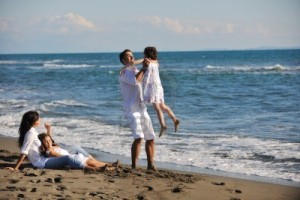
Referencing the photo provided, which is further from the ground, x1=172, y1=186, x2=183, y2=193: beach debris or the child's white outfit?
the child's white outfit

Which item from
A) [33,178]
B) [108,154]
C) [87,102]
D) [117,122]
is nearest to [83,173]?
[33,178]

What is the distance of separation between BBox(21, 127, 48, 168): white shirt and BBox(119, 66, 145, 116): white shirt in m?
1.32

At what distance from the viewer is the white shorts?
6715 millimetres

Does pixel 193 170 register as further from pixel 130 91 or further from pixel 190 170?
pixel 130 91

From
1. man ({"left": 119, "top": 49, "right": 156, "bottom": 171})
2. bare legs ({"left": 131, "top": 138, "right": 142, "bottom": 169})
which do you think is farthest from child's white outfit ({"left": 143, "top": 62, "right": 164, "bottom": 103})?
bare legs ({"left": 131, "top": 138, "right": 142, "bottom": 169})

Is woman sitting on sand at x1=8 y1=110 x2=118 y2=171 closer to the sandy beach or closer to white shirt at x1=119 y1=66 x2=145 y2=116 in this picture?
the sandy beach

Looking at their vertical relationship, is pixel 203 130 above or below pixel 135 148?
below

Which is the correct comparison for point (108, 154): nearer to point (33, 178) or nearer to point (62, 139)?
point (62, 139)

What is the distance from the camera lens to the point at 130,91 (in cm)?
680

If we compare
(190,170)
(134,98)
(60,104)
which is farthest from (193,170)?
(60,104)

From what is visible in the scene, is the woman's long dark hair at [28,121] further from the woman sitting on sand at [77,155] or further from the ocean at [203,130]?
the ocean at [203,130]

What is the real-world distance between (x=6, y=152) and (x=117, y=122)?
4.62 meters

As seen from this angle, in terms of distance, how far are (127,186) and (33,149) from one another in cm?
168

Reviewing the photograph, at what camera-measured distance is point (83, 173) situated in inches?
254
